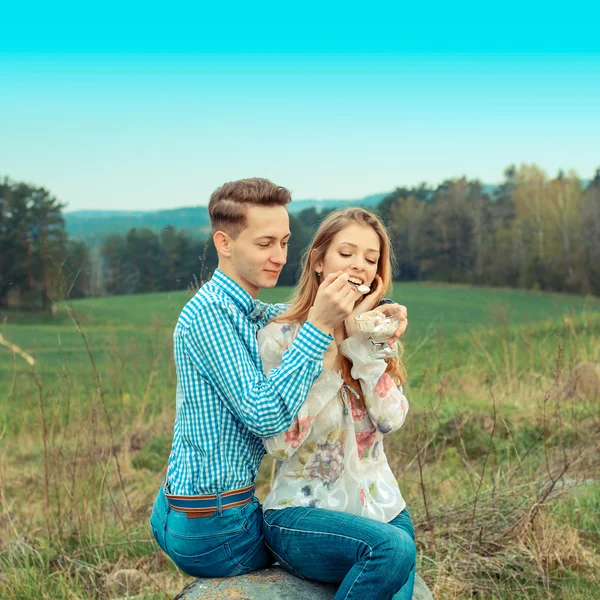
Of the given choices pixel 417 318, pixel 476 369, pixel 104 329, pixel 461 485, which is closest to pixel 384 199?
pixel 417 318

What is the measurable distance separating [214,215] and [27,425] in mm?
8018

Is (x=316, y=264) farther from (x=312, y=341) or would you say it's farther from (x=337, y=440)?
(x=337, y=440)

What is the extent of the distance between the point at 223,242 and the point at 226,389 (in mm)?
572

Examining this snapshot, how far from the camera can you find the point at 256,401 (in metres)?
2.46

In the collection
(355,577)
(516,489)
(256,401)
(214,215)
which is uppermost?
(214,215)

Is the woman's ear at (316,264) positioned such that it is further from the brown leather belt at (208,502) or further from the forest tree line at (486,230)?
the forest tree line at (486,230)

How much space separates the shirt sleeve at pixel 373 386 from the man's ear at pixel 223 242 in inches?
21.6

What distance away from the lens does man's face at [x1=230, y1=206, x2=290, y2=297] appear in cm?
274

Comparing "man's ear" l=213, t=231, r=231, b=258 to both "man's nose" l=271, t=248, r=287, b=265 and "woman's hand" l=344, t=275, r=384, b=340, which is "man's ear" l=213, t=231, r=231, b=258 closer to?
"man's nose" l=271, t=248, r=287, b=265

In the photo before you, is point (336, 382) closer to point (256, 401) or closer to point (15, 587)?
point (256, 401)

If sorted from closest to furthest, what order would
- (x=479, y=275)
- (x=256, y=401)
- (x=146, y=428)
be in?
(x=256, y=401) → (x=146, y=428) → (x=479, y=275)

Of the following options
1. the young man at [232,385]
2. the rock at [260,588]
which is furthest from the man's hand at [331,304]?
the rock at [260,588]

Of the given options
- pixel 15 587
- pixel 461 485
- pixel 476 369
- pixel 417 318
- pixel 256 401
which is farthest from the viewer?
pixel 417 318

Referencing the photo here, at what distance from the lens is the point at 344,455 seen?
2799 millimetres
